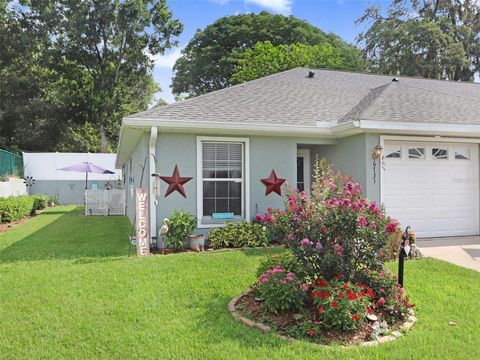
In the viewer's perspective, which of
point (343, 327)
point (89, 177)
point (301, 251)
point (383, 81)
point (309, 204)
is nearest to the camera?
point (343, 327)

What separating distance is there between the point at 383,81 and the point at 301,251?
10.1 m

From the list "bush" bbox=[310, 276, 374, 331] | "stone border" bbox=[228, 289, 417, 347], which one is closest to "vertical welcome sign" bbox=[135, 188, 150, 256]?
"stone border" bbox=[228, 289, 417, 347]

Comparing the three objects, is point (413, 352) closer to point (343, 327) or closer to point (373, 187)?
point (343, 327)

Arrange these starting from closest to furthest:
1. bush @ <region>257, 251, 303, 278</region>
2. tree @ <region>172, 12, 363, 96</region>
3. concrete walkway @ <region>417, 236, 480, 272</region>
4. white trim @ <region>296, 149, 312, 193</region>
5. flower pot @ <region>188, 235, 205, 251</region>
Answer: bush @ <region>257, 251, 303, 278</region> < concrete walkway @ <region>417, 236, 480, 272</region> < flower pot @ <region>188, 235, 205, 251</region> < white trim @ <region>296, 149, 312, 193</region> < tree @ <region>172, 12, 363, 96</region>

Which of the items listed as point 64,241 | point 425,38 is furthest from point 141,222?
point 425,38

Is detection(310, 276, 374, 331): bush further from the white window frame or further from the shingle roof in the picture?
the shingle roof

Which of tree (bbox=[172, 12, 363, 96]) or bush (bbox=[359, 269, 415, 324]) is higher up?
tree (bbox=[172, 12, 363, 96])

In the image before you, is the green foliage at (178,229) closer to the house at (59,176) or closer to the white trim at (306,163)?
the white trim at (306,163)

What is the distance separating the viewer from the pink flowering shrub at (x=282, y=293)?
4.03 meters

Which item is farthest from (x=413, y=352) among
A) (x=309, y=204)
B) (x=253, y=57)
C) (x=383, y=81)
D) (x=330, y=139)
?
(x=253, y=57)

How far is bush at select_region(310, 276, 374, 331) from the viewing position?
3.70 meters

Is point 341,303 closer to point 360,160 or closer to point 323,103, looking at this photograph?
point 360,160

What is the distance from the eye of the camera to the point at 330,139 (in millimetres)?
9352

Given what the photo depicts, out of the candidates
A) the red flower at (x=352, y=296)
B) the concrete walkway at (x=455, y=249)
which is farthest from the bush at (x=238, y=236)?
the red flower at (x=352, y=296)
